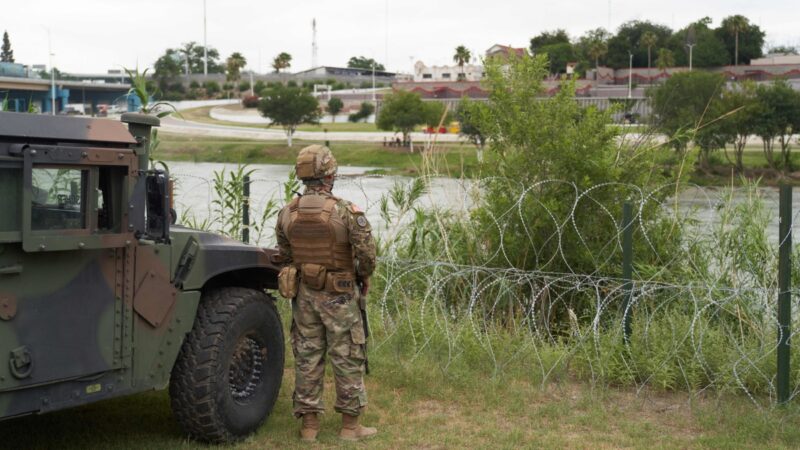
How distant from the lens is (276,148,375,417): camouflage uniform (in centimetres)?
587

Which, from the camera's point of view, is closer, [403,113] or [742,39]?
[403,113]

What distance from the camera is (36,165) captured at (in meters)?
4.59

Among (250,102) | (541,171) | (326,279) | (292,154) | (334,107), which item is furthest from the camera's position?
(250,102)

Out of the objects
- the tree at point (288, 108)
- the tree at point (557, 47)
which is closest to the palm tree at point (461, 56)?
the tree at point (557, 47)

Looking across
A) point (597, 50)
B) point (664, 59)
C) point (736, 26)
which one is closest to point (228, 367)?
point (664, 59)

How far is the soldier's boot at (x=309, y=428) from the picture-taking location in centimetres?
598

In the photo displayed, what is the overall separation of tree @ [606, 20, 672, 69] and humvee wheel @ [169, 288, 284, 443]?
381 ft

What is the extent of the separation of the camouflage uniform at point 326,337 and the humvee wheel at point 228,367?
0.19 meters

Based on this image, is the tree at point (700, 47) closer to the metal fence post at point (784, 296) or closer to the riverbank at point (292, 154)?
the riverbank at point (292, 154)

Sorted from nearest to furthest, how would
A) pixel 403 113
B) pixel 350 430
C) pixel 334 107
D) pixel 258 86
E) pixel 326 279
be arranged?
1. pixel 326 279
2. pixel 350 430
3. pixel 403 113
4. pixel 334 107
5. pixel 258 86

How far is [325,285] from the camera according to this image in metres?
5.81

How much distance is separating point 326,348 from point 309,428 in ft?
1.53

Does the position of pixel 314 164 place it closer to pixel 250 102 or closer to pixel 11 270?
pixel 11 270

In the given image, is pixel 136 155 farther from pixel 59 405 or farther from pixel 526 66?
pixel 526 66
